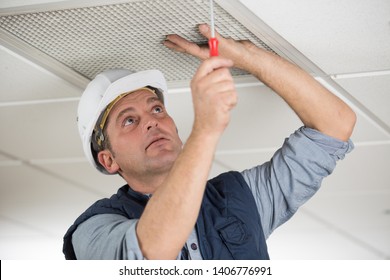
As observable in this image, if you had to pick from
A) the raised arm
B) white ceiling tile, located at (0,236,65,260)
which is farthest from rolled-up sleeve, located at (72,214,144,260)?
white ceiling tile, located at (0,236,65,260)

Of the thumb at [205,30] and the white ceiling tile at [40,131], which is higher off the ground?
the white ceiling tile at [40,131]

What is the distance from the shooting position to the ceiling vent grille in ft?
7.10

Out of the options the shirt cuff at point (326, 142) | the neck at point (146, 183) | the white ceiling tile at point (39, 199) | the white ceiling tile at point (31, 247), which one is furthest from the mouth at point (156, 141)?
the white ceiling tile at point (31, 247)

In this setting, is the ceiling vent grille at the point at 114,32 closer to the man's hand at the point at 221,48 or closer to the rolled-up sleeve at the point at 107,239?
the man's hand at the point at 221,48

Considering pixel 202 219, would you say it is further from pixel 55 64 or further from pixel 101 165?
pixel 55 64

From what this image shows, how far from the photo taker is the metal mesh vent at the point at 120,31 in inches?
85.4

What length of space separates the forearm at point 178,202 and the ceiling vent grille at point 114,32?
0.48 metres

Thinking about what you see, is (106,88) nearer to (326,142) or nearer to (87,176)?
(326,142)

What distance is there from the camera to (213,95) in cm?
180

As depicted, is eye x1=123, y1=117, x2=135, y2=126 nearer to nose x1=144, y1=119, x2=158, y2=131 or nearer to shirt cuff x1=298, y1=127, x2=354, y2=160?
nose x1=144, y1=119, x2=158, y2=131

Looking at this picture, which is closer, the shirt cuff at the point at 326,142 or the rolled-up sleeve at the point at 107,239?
the rolled-up sleeve at the point at 107,239

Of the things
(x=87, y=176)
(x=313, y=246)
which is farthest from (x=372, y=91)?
(x=313, y=246)

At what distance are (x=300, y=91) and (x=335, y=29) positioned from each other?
0.73ft

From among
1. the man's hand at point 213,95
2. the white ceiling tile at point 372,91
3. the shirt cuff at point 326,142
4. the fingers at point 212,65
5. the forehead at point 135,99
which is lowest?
the man's hand at point 213,95
